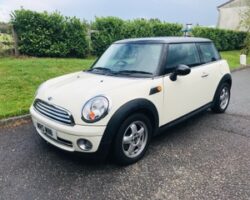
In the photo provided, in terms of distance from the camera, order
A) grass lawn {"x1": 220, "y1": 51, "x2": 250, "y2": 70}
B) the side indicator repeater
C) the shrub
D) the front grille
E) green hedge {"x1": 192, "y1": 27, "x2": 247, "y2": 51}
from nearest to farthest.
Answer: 1. the front grille
2. the side indicator repeater
3. the shrub
4. grass lawn {"x1": 220, "y1": 51, "x2": 250, "y2": 70}
5. green hedge {"x1": 192, "y1": 27, "x2": 247, "y2": 51}

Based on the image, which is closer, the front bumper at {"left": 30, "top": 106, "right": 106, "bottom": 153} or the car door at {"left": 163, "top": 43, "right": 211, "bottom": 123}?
the front bumper at {"left": 30, "top": 106, "right": 106, "bottom": 153}

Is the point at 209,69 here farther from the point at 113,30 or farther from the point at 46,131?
the point at 113,30

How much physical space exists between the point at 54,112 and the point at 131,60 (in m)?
1.45

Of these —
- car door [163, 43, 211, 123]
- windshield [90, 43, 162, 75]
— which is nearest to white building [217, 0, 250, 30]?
car door [163, 43, 211, 123]

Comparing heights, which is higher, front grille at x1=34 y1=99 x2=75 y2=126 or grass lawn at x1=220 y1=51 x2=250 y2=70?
front grille at x1=34 y1=99 x2=75 y2=126

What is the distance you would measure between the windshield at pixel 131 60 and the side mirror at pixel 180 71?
0.93 ft

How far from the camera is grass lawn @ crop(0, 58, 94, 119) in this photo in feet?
17.3

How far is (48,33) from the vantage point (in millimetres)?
10266

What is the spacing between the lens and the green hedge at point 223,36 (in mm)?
17973

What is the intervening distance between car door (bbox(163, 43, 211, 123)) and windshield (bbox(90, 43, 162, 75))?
215 mm

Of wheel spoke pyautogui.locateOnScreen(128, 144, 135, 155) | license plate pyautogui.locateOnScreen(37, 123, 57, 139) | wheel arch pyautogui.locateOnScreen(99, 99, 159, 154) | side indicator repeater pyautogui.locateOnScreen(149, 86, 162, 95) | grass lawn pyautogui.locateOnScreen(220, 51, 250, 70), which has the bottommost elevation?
grass lawn pyautogui.locateOnScreen(220, 51, 250, 70)

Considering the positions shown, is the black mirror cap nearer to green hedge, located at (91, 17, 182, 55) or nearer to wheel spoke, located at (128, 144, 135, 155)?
wheel spoke, located at (128, 144, 135, 155)

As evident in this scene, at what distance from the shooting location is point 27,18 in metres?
9.88

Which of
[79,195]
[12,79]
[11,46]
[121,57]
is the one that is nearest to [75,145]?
[79,195]
